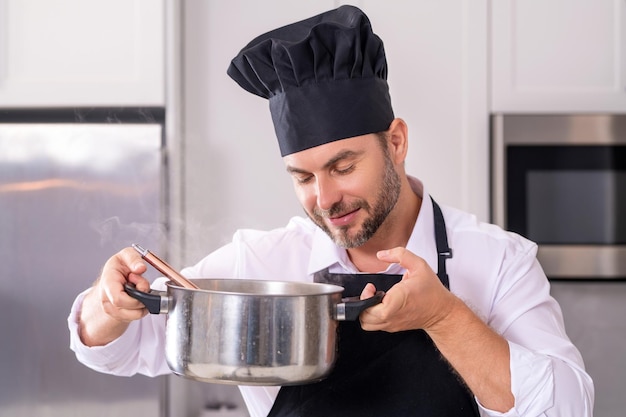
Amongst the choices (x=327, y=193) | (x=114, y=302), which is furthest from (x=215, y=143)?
(x=114, y=302)

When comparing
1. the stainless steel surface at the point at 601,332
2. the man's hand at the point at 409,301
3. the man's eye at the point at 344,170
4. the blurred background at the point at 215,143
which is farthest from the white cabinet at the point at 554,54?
the man's hand at the point at 409,301

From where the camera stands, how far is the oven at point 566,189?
8.14 ft

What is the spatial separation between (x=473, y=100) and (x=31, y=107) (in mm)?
1335

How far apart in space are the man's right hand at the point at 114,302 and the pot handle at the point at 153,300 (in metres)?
0.03

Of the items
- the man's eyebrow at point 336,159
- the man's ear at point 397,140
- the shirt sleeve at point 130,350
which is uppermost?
the man's ear at point 397,140

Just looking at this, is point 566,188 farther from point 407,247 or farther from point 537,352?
point 537,352

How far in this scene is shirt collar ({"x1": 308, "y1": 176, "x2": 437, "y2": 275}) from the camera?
1.50 meters

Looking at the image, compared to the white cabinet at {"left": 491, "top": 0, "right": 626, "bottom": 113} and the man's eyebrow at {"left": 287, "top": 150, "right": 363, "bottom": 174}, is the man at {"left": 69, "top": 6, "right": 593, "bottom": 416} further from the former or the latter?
the white cabinet at {"left": 491, "top": 0, "right": 626, "bottom": 113}

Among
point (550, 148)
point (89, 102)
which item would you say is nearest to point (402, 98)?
point (550, 148)

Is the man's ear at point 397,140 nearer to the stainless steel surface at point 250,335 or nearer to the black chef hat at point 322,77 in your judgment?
the black chef hat at point 322,77

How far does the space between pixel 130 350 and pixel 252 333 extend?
45cm

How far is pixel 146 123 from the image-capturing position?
246 centimetres

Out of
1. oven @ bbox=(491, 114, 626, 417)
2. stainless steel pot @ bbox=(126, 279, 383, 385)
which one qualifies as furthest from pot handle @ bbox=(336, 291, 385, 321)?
oven @ bbox=(491, 114, 626, 417)

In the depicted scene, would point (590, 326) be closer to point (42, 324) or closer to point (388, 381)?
point (388, 381)
